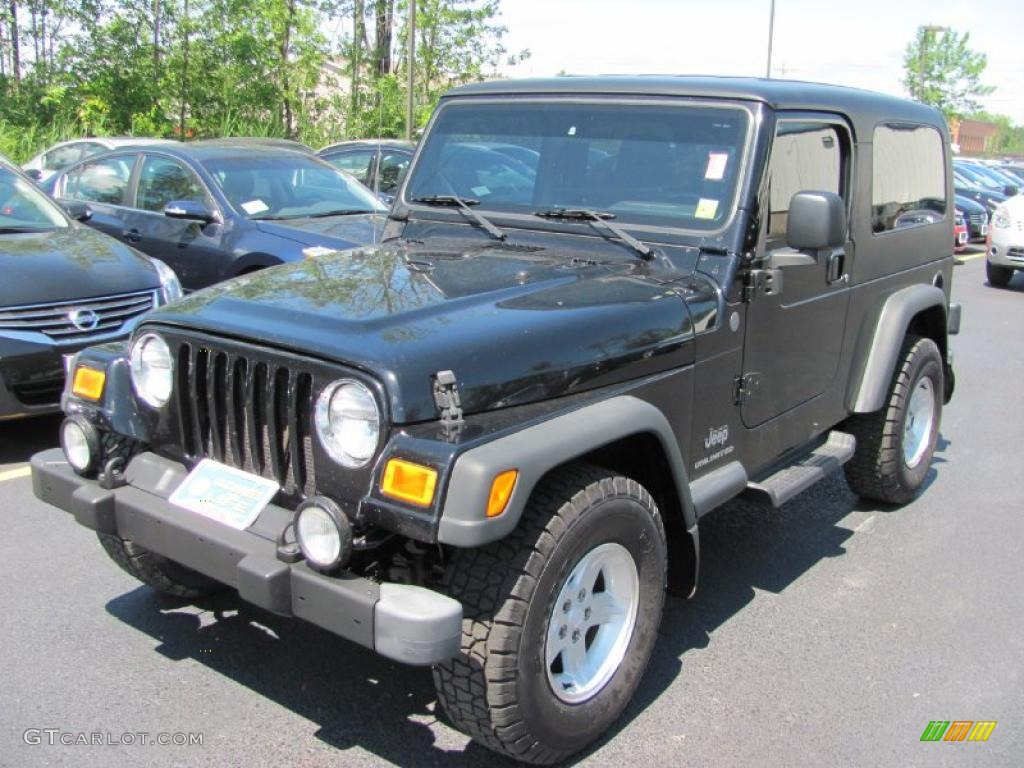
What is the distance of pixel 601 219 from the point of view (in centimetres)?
379

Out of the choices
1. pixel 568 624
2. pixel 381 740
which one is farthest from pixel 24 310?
pixel 568 624

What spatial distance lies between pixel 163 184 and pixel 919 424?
6.07 meters

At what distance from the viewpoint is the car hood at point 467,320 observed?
2750mm

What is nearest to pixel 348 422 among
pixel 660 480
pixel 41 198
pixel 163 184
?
pixel 660 480

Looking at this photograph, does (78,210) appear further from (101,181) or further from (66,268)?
(66,268)

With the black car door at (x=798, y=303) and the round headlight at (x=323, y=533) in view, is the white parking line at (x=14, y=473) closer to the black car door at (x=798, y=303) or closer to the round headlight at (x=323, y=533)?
the round headlight at (x=323, y=533)

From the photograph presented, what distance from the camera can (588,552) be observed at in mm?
2906

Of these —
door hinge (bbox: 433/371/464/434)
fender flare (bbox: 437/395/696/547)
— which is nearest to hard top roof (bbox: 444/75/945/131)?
fender flare (bbox: 437/395/696/547)

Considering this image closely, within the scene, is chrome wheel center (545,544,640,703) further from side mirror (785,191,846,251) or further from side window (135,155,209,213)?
side window (135,155,209,213)

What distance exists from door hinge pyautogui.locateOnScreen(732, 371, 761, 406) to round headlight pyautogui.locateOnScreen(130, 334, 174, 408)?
6.37 feet

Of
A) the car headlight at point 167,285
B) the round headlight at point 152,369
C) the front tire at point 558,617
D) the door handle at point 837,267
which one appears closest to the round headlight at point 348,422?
the front tire at point 558,617

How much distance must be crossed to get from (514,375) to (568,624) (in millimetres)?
744

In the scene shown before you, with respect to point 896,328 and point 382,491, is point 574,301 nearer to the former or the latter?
point 382,491

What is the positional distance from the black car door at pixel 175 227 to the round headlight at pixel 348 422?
206 inches
